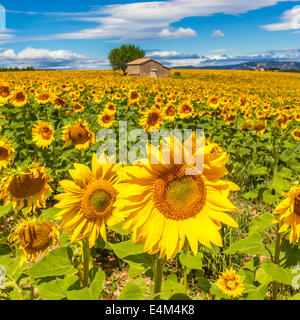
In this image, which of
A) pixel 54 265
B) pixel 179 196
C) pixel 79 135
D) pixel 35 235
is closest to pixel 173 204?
pixel 179 196

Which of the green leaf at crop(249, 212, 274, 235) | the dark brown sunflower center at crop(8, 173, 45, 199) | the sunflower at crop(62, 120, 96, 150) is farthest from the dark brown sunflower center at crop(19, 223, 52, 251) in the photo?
the sunflower at crop(62, 120, 96, 150)

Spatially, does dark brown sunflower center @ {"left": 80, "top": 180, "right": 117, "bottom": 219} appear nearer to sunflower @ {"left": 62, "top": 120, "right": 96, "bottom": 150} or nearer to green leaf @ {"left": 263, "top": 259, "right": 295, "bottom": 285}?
green leaf @ {"left": 263, "top": 259, "right": 295, "bottom": 285}

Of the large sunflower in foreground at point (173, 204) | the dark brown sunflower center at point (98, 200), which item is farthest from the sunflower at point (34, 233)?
the large sunflower in foreground at point (173, 204)

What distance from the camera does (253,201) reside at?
5668 millimetres

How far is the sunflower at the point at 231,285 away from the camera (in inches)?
95.7

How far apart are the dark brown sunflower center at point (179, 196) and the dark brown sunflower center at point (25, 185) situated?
126cm

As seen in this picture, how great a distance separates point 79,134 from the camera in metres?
4.48

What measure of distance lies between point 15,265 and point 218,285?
1.79 meters

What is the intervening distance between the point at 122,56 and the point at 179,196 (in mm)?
70604

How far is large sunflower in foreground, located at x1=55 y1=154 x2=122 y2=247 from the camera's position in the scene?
1892 mm

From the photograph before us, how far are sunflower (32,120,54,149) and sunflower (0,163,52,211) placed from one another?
9.18 ft

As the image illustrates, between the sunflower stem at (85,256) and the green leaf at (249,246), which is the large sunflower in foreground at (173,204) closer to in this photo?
the sunflower stem at (85,256)
